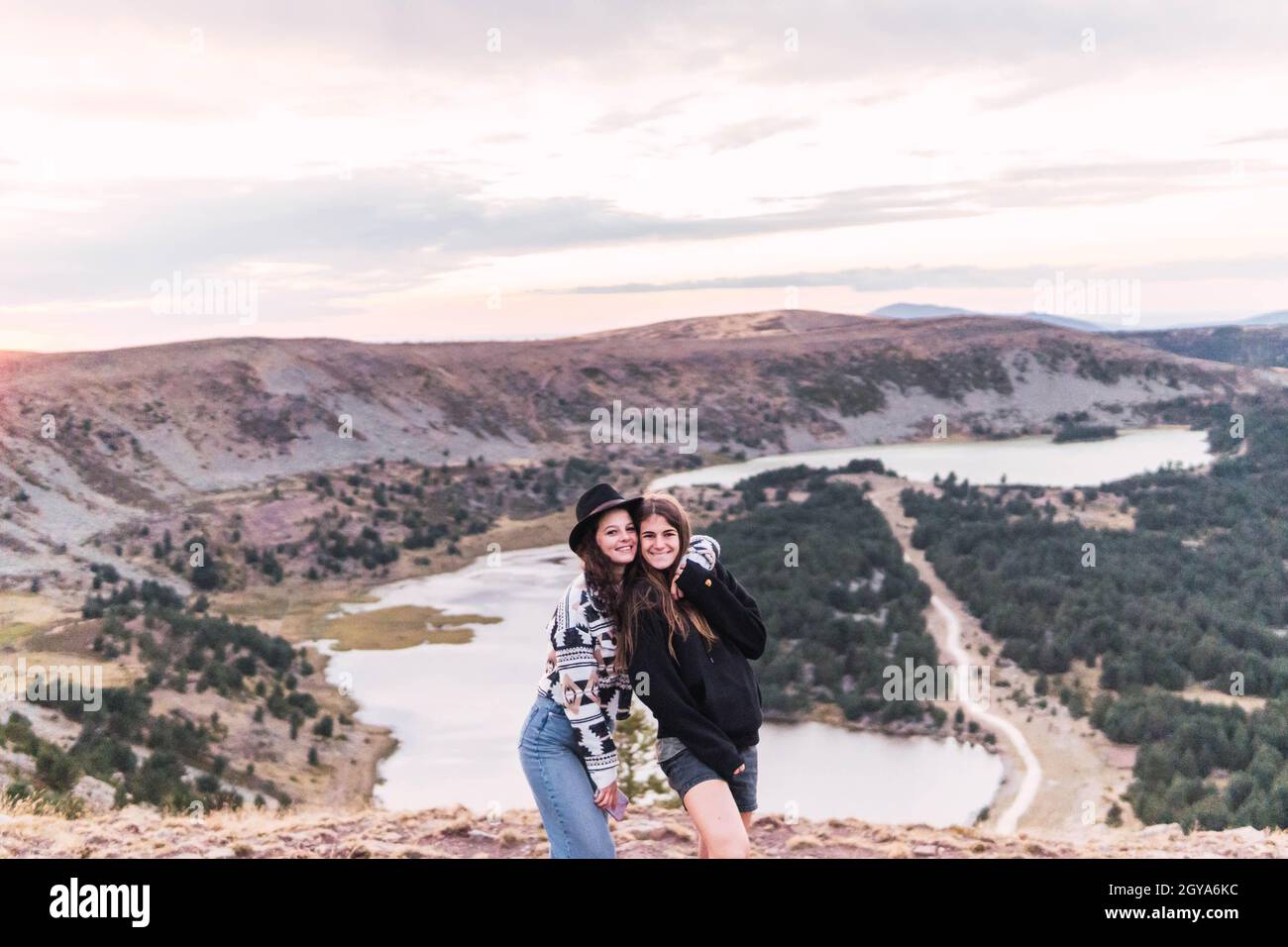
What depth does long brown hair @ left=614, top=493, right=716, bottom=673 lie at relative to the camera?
206 inches

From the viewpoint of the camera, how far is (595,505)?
5359 mm

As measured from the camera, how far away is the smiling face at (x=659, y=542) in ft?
17.4

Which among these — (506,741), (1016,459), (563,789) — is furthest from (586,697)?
(1016,459)

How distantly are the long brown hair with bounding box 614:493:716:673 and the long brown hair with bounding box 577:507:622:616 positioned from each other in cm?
4

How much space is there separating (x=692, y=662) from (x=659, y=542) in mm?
588

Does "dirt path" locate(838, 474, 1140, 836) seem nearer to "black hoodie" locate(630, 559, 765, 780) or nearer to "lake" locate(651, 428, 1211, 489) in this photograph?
"black hoodie" locate(630, 559, 765, 780)

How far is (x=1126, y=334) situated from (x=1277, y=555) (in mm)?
73339

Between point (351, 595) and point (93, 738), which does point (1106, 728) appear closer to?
point (93, 738)

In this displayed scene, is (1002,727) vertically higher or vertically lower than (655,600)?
lower

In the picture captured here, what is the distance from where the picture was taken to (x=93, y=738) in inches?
815

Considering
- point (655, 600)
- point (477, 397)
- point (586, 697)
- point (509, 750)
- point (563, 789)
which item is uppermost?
point (477, 397)

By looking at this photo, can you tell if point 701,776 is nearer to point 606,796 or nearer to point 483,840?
point 606,796

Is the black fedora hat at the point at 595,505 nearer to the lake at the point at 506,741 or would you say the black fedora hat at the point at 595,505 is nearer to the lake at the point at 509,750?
the lake at the point at 506,741

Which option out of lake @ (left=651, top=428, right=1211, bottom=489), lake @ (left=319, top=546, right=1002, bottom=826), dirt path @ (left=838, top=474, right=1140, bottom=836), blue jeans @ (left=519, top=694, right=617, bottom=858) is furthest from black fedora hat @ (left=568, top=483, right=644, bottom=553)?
lake @ (left=651, top=428, right=1211, bottom=489)
